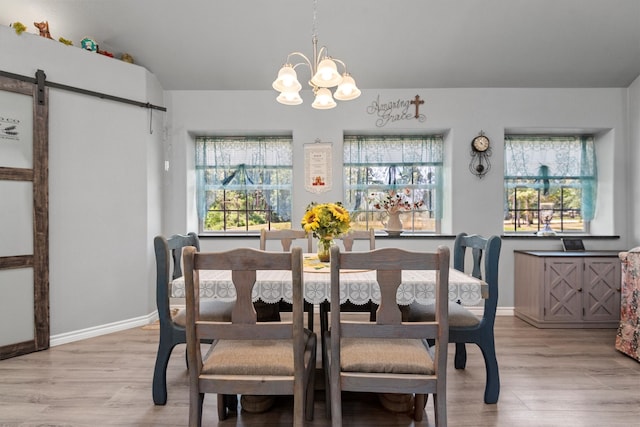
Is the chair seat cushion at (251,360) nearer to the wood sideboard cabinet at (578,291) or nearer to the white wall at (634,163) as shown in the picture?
the wood sideboard cabinet at (578,291)

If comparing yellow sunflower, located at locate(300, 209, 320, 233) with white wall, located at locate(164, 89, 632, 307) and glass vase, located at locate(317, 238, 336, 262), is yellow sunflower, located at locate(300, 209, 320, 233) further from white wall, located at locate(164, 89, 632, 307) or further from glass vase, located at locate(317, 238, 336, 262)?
white wall, located at locate(164, 89, 632, 307)

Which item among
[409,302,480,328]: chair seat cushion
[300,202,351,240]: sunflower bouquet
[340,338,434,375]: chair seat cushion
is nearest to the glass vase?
[300,202,351,240]: sunflower bouquet

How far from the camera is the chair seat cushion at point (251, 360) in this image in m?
1.47

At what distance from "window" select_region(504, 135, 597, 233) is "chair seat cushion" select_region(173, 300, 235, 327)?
3.44 metres

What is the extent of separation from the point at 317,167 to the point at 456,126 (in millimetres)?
1614

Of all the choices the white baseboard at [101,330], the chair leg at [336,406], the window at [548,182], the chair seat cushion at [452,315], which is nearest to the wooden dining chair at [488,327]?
the chair seat cushion at [452,315]

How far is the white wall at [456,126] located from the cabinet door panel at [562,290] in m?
0.50

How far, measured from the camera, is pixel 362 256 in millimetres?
1381

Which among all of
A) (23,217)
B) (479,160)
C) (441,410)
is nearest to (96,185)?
(23,217)

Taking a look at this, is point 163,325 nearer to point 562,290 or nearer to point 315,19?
point 315,19

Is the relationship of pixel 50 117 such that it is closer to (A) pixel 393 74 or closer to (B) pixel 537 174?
(A) pixel 393 74

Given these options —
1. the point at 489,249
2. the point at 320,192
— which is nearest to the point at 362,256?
the point at 489,249

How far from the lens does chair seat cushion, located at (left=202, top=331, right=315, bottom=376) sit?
1473mm

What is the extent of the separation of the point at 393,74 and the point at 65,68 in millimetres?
3076
